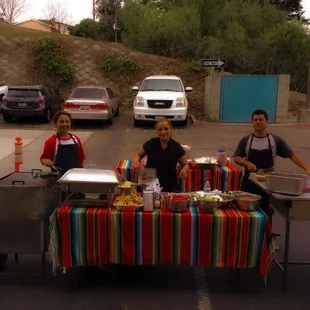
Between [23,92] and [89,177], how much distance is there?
14.1m

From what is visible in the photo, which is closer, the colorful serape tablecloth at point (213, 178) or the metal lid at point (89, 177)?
the metal lid at point (89, 177)

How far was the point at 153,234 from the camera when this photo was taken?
4.21 metres

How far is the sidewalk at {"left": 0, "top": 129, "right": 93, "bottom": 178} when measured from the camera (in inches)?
416

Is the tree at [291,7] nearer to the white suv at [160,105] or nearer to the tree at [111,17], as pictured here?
the tree at [111,17]

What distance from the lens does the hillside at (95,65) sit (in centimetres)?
2427

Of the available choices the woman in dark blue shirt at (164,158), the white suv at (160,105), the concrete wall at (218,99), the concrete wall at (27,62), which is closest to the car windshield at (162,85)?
the white suv at (160,105)

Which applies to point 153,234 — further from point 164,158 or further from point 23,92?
point 23,92

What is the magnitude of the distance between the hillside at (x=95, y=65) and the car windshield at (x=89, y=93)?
210 inches

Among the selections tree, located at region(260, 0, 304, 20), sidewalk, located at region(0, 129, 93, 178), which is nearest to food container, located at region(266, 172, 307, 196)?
sidewalk, located at region(0, 129, 93, 178)

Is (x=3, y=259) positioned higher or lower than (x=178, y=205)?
lower

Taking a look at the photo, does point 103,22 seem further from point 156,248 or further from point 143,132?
point 156,248

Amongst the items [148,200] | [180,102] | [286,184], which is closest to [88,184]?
[148,200]

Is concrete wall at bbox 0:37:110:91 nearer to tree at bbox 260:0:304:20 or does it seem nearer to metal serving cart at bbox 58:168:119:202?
tree at bbox 260:0:304:20

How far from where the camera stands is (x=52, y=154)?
208 inches
